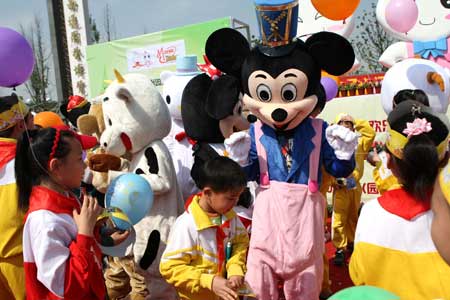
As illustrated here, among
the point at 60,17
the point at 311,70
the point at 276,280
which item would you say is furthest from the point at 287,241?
the point at 60,17

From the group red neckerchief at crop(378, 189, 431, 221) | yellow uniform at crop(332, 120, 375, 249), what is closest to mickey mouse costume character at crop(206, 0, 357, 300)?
red neckerchief at crop(378, 189, 431, 221)

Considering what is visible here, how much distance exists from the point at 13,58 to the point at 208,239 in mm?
1554

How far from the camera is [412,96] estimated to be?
3830 millimetres

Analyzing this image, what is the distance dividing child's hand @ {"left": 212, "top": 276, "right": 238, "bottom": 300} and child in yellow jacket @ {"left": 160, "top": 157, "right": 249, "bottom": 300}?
65mm

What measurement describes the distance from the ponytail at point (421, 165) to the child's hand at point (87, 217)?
Result: 1280 millimetres

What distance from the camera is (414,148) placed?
70.0 inches

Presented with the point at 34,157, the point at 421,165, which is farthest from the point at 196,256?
the point at 421,165

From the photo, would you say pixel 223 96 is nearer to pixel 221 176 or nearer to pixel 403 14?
pixel 221 176

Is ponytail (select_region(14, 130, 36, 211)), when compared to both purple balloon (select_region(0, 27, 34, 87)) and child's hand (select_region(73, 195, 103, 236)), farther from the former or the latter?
purple balloon (select_region(0, 27, 34, 87))

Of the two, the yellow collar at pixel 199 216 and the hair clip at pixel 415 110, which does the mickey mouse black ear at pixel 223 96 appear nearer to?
Result: the yellow collar at pixel 199 216

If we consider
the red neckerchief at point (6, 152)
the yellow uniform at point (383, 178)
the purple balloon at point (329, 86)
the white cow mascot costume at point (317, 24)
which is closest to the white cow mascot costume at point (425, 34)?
the white cow mascot costume at point (317, 24)

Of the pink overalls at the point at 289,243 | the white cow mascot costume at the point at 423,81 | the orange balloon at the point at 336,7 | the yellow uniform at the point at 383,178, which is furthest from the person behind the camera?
the white cow mascot costume at the point at 423,81

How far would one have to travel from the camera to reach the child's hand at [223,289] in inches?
80.2

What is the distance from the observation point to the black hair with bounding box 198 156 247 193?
2.29 meters
